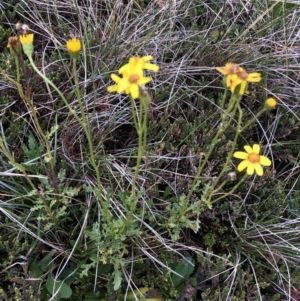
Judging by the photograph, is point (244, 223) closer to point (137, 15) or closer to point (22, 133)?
point (22, 133)

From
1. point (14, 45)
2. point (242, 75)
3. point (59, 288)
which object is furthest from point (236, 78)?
point (59, 288)

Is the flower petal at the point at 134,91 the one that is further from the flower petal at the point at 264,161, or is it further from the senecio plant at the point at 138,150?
the flower petal at the point at 264,161

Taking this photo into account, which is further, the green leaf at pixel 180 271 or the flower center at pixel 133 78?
the green leaf at pixel 180 271

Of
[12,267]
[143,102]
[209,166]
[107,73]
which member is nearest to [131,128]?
[107,73]

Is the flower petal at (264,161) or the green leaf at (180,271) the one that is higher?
the flower petal at (264,161)

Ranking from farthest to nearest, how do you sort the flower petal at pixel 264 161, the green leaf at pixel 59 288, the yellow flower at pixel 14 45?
the green leaf at pixel 59 288 < the flower petal at pixel 264 161 < the yellow flower at pixel 14 45

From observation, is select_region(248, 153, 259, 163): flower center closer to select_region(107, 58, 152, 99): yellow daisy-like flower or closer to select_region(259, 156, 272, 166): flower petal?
select_region(259, 156, 272, 166): flower petal

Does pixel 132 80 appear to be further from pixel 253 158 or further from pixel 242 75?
Result: pixel 253 158

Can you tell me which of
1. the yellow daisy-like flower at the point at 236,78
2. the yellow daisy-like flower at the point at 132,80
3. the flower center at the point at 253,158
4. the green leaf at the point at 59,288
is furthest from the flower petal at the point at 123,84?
the green leaf at the point at 59,288
